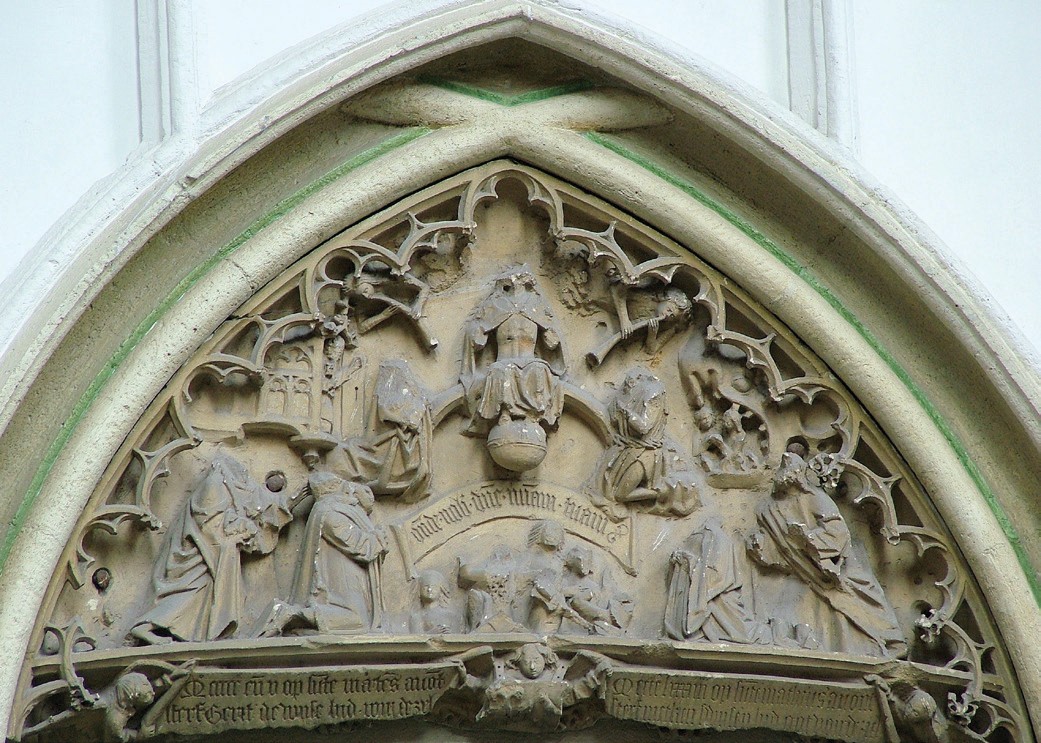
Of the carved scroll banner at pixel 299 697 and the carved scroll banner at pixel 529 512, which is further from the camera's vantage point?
the carved scroll banner at pixel 529 512

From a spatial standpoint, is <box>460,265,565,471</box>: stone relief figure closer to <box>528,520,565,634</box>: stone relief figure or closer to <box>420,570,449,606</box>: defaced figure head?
<box>528,520,565,634</box>: stone relief figure

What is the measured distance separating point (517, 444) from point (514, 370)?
0.22m

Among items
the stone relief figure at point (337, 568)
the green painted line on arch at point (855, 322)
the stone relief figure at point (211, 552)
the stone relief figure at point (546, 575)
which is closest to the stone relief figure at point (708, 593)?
the stone relief figure at point (546, 575)

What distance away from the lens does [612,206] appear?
5.35m

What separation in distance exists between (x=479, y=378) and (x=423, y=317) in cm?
25

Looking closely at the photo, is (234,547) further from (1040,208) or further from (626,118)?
(1040,208)

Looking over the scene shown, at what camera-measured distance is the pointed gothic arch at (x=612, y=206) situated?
4.85m

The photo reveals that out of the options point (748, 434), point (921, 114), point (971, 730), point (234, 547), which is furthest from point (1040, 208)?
point (234, 547)

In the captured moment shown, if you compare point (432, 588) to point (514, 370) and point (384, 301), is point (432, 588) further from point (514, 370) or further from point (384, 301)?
point (384, 301)

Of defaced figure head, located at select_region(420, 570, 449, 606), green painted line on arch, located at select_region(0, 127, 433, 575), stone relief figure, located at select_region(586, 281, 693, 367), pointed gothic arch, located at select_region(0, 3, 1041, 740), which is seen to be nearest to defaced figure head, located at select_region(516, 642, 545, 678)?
defaced figure head, located at select_region(420, 570, 449, 606)

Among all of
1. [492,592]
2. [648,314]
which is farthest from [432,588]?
[648,314]

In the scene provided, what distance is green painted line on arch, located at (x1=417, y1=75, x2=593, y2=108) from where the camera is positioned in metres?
5.33

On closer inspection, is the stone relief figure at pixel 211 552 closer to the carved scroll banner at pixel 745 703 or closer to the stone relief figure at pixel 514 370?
the stone relief figure at pixel 514 370

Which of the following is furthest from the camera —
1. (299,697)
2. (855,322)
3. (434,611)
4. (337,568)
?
(855,322)
